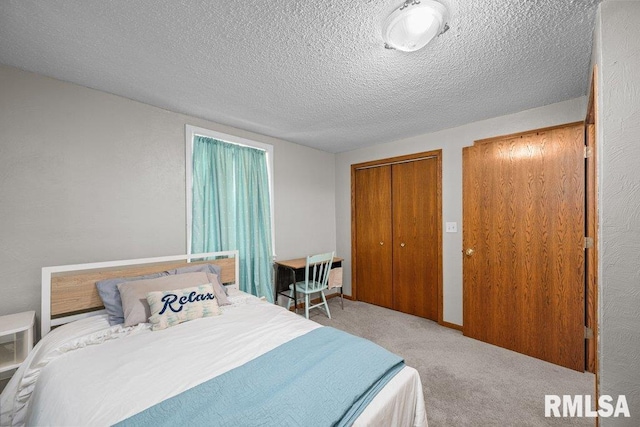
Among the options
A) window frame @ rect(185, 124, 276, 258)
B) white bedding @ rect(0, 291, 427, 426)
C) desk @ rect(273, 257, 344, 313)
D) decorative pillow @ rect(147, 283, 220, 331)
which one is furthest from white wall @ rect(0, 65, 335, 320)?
desk @ rect(273, 257, 344, 313)

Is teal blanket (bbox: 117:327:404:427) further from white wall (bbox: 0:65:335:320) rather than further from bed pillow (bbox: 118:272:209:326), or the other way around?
white wall (bbox: 0:65:335:320)

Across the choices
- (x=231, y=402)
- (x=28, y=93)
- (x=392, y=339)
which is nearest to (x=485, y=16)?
(x=231, y=402)

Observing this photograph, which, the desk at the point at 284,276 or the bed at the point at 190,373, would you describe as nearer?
the bed at the point at 190,373

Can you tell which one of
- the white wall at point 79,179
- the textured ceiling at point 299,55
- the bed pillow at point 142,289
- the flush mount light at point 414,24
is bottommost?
the bed pillow at point 142,289

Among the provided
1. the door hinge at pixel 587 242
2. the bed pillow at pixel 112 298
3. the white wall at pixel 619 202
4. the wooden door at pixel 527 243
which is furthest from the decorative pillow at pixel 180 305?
the door hinge at pixel 587 242

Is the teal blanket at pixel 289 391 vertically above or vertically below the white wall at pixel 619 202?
below

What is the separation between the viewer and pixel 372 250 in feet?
12.7

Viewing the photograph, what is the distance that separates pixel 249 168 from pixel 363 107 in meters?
1.46

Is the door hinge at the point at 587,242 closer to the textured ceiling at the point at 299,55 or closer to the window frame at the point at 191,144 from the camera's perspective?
the textured ceiling at the point at 299,55

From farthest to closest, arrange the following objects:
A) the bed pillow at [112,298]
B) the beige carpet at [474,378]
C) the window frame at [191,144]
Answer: the window frame at [191,144] → the bed pillow at [112,298] → the beige carpet at [474,378]

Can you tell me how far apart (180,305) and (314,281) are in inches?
67.6

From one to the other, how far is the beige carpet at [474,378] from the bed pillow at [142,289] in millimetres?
1854

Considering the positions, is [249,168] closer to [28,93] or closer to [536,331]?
[28,93]

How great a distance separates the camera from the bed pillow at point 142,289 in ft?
5.84
